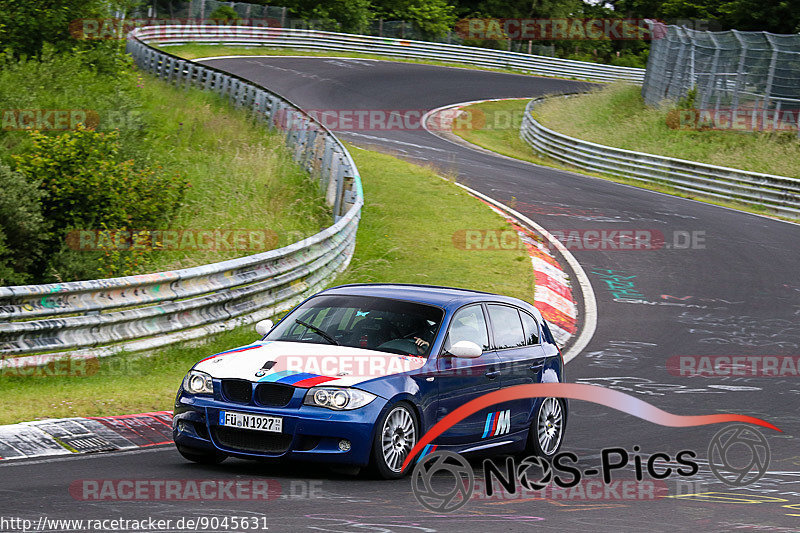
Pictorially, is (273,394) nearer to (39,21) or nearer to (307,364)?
(307,364)

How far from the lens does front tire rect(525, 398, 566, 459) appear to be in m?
9.14

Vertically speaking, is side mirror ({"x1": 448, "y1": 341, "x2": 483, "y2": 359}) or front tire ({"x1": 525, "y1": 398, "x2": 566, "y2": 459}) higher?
side mirror ({"x1": 448, "y1": 341, "x2": 483, "y2": 359})

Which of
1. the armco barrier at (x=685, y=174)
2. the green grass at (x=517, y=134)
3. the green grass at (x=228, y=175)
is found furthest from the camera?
the green grass at (x=517, y=134)

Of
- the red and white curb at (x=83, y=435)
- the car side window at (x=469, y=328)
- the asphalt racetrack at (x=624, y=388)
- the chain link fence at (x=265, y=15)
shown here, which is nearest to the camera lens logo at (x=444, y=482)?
the asphalt racetrack at (x=624, y=388)

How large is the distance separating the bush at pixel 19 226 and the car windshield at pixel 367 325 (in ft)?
17.4

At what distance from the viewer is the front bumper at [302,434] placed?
23.8 feet

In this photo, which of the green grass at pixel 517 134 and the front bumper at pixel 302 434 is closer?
the front bumper at pixel 302 434

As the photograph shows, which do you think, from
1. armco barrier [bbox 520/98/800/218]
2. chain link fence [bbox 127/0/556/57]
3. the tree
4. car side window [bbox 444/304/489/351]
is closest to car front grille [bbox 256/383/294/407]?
car side window [bbox 444/304/489/351]

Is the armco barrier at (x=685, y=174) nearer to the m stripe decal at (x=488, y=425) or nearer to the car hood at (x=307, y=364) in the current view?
the m stripe decal at (x=488, y=425)

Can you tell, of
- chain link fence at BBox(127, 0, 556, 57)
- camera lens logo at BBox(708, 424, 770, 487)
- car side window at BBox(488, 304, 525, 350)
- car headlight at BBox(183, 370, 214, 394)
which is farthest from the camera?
chain link fence at BBox(127, 0, 556, 57)

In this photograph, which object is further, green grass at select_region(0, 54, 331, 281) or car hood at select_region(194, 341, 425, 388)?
green grass at select_region(0, 54, 331, 281)

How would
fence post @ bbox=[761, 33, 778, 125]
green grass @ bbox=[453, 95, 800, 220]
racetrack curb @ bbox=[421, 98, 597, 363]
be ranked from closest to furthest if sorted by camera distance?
racetrack curb @ bbox=[421, 98, 597, 363]
green grass @ bbox=[453, 95, 800, 220]
fence post @ bbox=[761, 33, 778, 125]

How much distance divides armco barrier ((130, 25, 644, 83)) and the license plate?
39361mm

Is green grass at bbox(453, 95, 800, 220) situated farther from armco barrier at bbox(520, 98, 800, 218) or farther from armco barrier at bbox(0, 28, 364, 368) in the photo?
armco barrier at bbox(0, 28, 364, 368)
